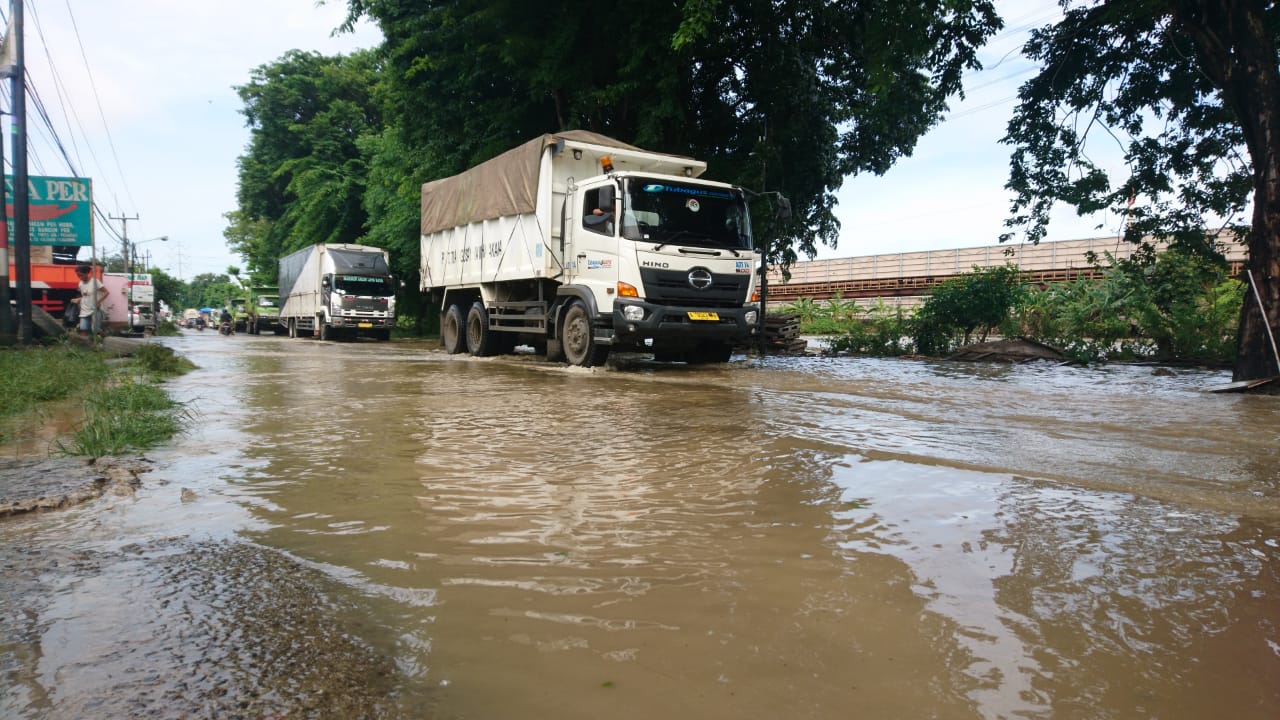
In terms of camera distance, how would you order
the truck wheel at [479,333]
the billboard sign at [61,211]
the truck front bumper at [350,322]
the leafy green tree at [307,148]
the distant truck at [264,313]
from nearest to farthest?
the truck wheel at [479,333] → the billboard sign at [61,211] → the truck front bumper at [350,322] → the leafy green tree at [307,148] → the distant truck at [264,313]

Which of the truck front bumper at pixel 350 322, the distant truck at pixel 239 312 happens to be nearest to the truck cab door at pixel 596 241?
the truck front bumper at pixel 350 322

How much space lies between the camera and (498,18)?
17453 millimetres

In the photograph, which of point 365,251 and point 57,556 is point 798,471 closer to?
point 57,556

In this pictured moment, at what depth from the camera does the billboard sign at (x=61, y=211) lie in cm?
2427

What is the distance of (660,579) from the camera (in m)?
2.82

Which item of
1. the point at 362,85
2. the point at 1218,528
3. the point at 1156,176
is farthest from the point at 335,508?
the point at 362,85

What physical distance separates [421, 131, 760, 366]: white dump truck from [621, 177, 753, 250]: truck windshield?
0.02 m

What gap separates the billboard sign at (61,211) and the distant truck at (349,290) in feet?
21.4

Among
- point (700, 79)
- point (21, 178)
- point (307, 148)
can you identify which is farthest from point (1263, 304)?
point (307, 148)

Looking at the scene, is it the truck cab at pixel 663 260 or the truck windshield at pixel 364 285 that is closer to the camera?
the truck cab at pixel 663 260

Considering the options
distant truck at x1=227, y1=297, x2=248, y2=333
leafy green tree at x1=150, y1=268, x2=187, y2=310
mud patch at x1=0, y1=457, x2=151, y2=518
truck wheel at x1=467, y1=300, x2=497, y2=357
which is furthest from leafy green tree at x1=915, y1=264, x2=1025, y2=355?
leafy green tree at x1=150, y1=268, x2=187, y2=310

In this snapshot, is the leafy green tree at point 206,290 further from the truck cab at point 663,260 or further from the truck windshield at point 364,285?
the truck cab at point 663,260

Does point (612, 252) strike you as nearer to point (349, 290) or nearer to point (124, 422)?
point (124, 422)

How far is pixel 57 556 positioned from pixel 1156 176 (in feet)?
51.2
